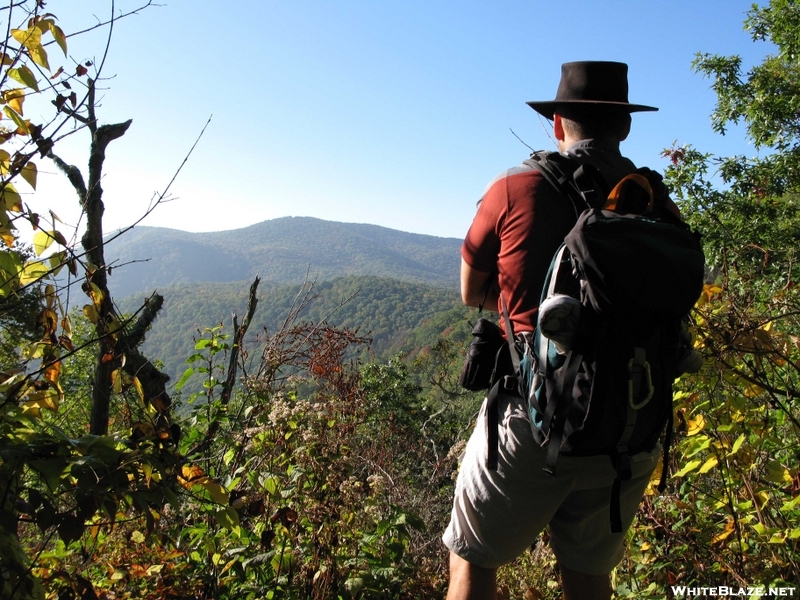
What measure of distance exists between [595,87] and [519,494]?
1.11 metres

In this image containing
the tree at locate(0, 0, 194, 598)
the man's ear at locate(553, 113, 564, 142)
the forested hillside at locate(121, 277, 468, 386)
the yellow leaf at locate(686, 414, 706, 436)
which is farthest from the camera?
the forested hillside at locate(121, 277, 468, 386)

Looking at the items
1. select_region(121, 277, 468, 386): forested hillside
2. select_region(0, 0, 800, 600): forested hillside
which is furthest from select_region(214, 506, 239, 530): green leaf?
select_region(121, 277, 468, 386): forested hillside

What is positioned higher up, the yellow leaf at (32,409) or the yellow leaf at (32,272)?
the yellow leaf at (32,272)

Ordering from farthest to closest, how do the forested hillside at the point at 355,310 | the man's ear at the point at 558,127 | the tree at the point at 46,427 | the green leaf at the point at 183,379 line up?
the forested hillside at the point at 355,310, the green leaf at the point at 183,379, the man's ear at the point at 558,127, the tree at the point at 46,427

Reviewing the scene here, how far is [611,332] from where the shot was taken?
1.28 meters

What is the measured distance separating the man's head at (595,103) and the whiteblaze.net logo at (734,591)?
1491 millimetres

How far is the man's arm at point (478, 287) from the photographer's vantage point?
161cm

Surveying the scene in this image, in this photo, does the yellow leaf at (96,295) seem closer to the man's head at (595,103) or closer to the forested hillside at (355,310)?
the man's head at (595,103)

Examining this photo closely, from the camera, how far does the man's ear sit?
5.51 ft

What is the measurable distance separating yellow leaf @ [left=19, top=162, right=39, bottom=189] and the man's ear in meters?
1.38

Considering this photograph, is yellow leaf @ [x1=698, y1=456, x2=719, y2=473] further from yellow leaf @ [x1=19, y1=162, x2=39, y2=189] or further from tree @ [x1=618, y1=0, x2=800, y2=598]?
yellow leaf @ [x1=19, y1=162, x2=39, y2=189]

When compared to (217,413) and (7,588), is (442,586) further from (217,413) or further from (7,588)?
(7,588)

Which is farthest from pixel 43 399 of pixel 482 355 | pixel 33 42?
pixel 482 355

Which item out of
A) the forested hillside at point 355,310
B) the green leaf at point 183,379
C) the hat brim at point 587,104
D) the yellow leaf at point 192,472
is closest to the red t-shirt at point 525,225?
the hat brim at point 587,104
